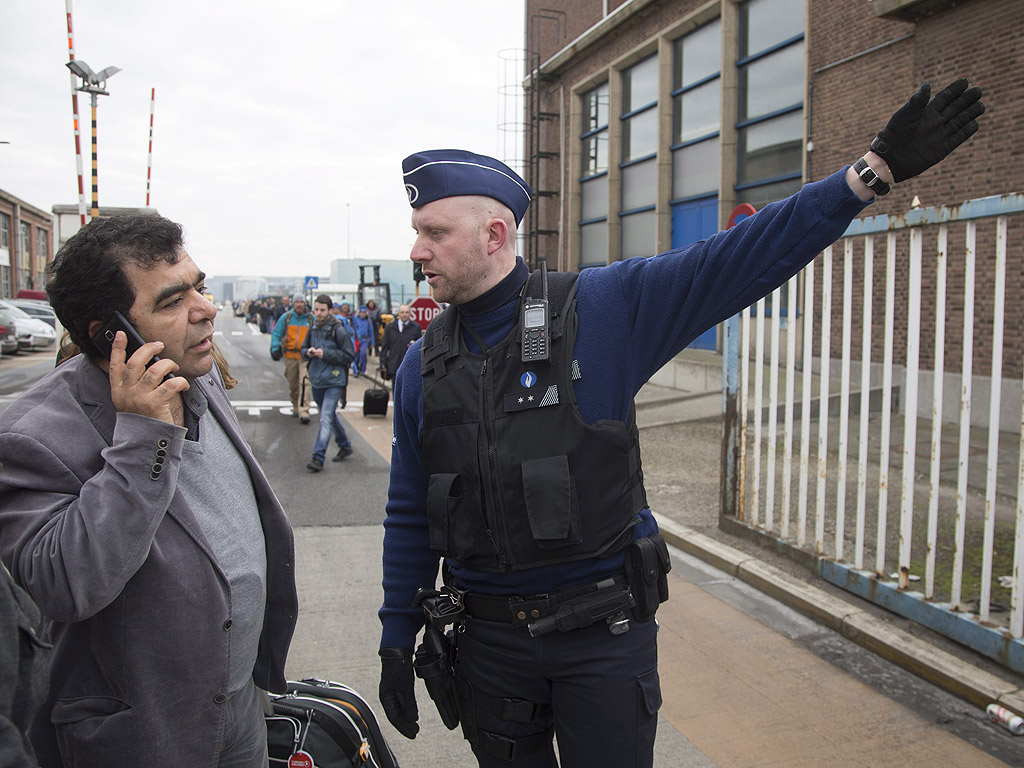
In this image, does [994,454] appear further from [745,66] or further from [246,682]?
[745,66]

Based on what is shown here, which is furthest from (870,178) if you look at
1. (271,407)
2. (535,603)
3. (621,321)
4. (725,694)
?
(271,407)

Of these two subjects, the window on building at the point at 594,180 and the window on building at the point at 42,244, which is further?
the window on building at the point at 42,244

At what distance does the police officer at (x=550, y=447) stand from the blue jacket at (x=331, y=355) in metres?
7.66

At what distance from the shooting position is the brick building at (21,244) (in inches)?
1962

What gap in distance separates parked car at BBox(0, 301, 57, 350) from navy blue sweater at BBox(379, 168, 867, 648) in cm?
2571

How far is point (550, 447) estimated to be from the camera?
1.93 metres

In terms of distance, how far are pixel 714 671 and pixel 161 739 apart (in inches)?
120

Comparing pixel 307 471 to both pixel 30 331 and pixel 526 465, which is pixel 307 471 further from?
pixel 30 331

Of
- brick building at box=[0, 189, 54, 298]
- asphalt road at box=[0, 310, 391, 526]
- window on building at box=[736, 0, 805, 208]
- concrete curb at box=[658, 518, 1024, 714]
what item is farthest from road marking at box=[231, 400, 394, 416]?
brick building at box=[0, 189, 54, 298]

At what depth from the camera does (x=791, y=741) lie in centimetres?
334

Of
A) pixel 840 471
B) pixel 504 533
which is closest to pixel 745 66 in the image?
pixel 840 471

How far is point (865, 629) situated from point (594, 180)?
20.5 meters

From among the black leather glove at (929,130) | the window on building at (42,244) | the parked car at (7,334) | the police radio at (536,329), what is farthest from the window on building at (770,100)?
the window on building at (42,244)

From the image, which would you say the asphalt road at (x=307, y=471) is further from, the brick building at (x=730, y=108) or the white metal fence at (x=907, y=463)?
the brick building at (x=730, y=108)
